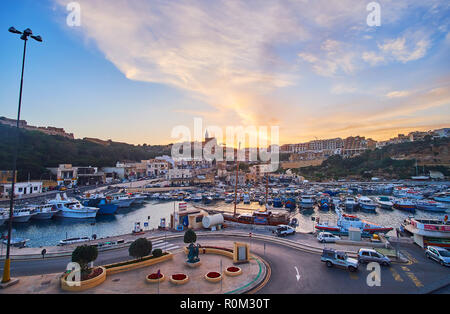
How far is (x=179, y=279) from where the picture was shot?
803 centimetres

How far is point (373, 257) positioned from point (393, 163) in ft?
247

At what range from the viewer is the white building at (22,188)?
3800cm

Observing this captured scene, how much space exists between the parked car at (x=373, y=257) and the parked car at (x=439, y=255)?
2.26 metres

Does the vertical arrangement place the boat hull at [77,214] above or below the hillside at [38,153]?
below

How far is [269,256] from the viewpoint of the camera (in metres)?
10.9

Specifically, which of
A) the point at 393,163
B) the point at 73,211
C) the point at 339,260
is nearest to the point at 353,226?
the point at 339,260

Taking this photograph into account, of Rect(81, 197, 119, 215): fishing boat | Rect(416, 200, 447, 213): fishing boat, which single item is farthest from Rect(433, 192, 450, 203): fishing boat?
Rect(81, 197, 119, 215): fishing boat

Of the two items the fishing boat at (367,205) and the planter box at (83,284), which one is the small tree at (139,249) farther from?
the fishing boat at (367,205)

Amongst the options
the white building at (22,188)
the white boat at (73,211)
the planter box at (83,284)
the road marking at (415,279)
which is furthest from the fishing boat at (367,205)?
the white building at (22,188)
